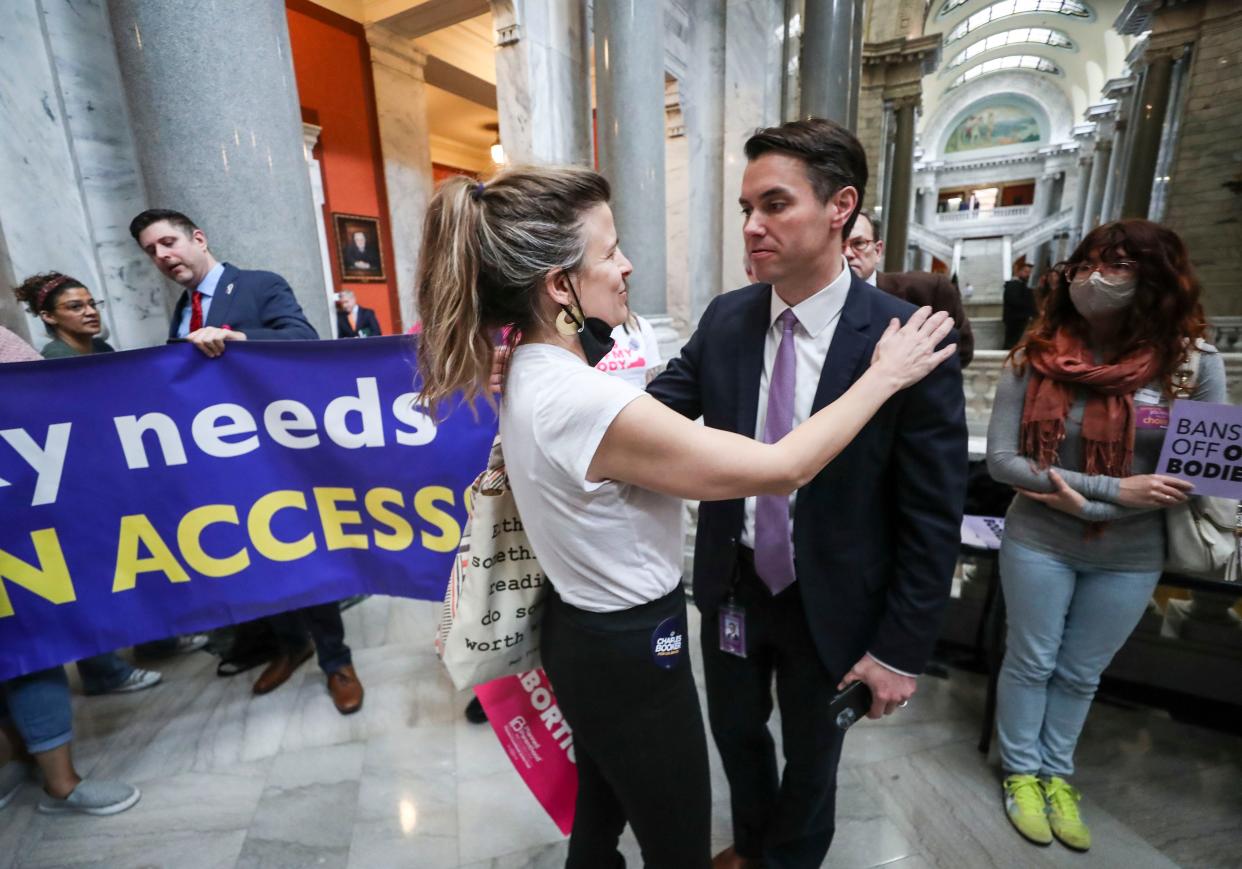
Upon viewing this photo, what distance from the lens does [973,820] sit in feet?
6.40

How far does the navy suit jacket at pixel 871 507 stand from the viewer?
3.82ft

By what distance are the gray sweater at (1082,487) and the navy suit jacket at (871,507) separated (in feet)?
2.65

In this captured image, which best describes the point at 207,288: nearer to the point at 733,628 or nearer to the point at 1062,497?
the point at 733,628

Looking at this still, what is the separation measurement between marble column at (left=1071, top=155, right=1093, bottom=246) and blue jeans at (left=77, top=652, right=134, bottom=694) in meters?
34.5

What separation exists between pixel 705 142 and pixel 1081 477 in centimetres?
639

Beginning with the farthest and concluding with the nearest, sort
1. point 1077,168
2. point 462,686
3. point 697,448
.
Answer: point 1077,168 < point 462,686 < point 697,448

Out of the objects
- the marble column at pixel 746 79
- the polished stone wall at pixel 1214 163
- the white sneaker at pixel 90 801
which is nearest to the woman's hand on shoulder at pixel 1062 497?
the white sneaker at pixel 90 801

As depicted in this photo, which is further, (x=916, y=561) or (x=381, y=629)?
(x=381, y=629)

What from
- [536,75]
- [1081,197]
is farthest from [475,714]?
[1081,197]

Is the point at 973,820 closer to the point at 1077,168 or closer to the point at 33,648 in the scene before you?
the point at 33,648

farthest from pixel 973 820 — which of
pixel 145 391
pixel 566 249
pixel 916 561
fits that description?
pixel 145 391

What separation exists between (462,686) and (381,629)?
7.90 feet

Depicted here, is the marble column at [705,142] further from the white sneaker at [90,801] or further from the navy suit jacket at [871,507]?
the white sneaker at [90,801]

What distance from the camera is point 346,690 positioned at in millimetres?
2574
